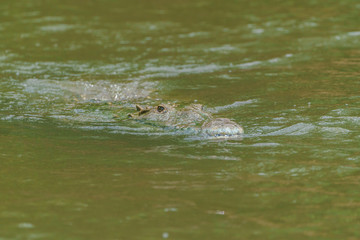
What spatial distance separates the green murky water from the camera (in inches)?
211

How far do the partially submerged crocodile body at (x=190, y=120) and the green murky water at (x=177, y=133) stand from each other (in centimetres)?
21

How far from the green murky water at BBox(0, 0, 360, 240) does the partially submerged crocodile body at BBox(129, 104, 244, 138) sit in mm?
205

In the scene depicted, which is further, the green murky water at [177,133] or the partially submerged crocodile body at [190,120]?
the partially submerged crocodile body at [190,120]

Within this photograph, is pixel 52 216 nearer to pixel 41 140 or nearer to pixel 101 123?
pixel 41 140

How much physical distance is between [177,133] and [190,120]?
307 mm

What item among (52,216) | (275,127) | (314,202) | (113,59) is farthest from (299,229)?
(113,59)

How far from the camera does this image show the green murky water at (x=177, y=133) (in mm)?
5367

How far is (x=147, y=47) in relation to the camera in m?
16.0

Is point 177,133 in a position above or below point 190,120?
below

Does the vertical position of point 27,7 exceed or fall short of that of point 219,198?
it exceeds it

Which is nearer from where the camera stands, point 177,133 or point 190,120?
point 177,133

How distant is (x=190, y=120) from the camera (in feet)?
29.3

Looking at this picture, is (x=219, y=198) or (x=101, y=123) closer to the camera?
(x=219, y=198)

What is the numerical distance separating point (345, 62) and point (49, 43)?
8.44 m
